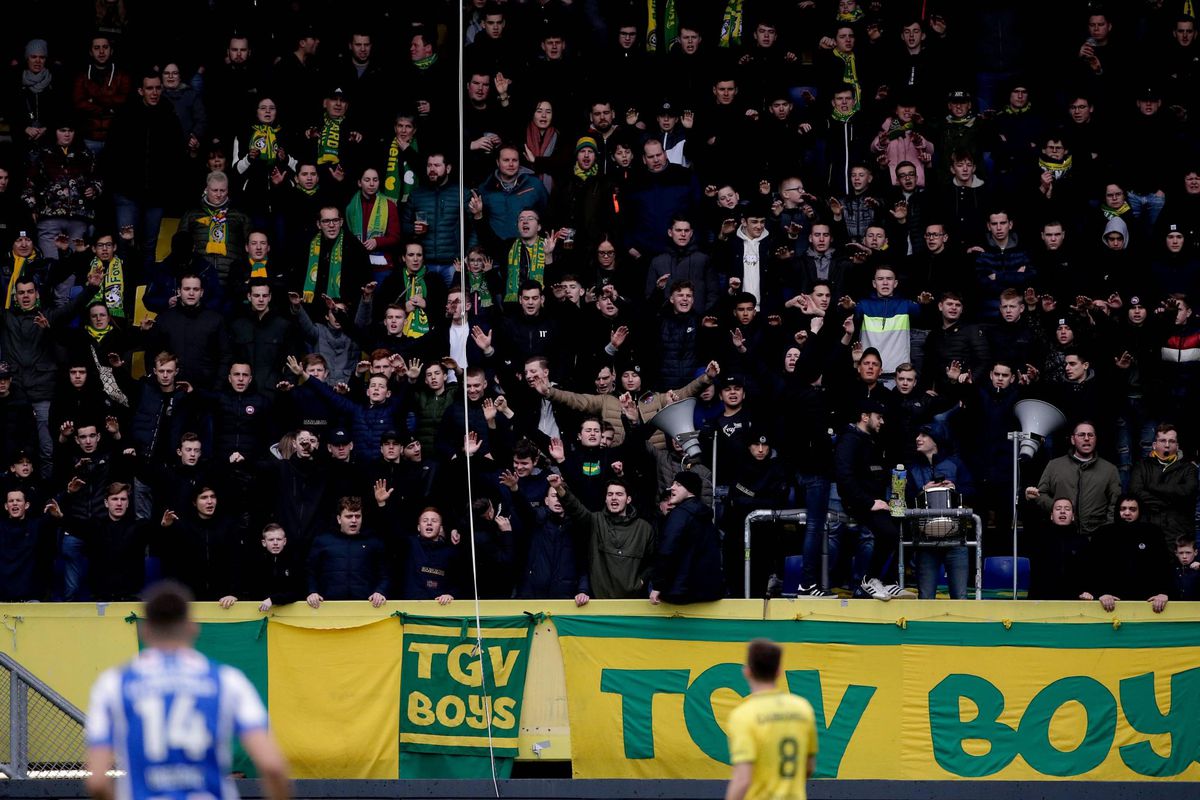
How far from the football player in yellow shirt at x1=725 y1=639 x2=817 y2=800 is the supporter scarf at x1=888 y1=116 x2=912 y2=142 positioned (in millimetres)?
10993

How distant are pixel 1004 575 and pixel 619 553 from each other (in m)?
3.25

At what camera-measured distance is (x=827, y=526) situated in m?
14.7

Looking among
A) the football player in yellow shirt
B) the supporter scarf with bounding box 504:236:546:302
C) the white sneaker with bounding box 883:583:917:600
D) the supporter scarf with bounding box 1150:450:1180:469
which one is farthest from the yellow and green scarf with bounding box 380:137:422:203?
the football player in yellow shirt

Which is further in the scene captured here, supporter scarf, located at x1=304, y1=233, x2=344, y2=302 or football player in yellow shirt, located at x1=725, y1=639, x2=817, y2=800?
supporter scarf, located at x1=304, y1=233, x2=344, y2=302

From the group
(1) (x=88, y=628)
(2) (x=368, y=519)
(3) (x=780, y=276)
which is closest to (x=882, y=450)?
(3) (x=780, y=276)

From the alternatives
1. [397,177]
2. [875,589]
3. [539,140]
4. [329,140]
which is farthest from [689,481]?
Result: [329,140]

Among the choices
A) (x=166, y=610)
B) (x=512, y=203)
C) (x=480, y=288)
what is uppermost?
(x=512, y=203)

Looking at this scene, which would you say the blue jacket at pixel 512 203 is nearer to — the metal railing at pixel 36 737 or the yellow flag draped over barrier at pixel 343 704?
the yellow flag draped over barrier at pixel 343 704

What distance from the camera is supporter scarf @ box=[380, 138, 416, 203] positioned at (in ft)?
61.3

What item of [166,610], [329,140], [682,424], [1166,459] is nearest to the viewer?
[166,610]

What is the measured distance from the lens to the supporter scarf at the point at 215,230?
18250mm

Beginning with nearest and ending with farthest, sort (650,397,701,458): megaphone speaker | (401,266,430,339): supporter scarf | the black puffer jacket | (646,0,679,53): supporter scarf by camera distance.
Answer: the black puffer jacket
(650,397,701,458): megaphone speaker
(401,266,430,339): supporter scarf
(646,0,679,53): supporter scarf

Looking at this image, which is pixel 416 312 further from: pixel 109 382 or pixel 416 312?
pixel 109 382

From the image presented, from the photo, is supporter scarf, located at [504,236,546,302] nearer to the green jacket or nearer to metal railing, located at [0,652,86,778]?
the green jacket
